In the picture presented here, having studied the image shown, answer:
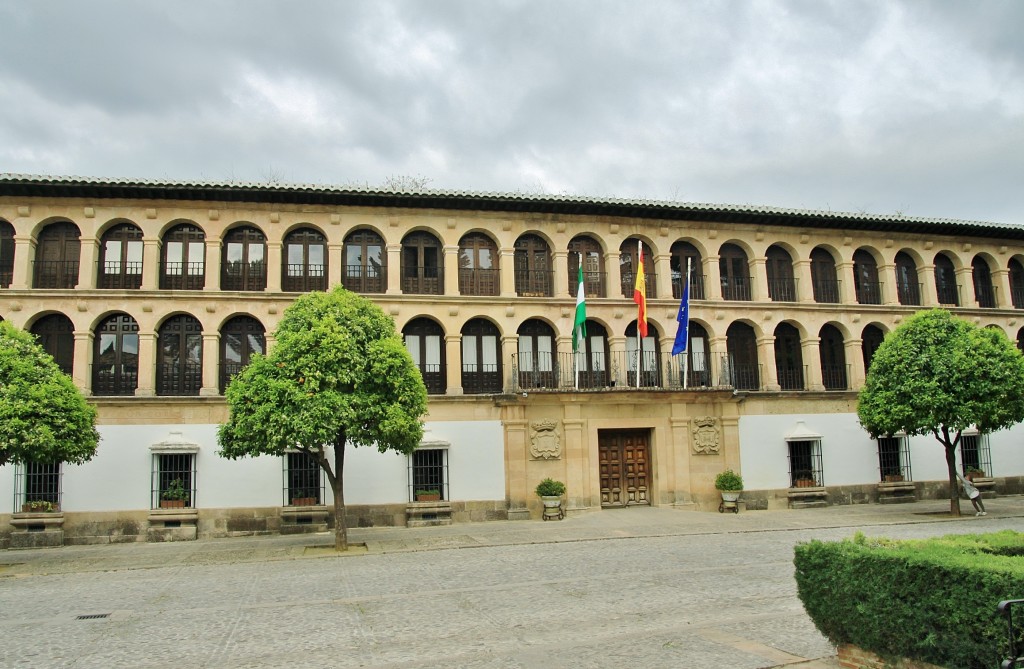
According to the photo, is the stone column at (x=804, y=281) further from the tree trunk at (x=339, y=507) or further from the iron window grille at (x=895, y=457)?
the tree trunk at (x=339, y=507)

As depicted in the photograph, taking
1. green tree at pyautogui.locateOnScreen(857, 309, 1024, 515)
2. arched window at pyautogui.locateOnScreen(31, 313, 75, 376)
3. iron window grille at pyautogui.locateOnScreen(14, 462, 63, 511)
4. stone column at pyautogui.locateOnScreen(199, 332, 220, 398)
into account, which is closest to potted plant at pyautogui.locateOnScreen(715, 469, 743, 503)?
green tree at pyautogui.locateOnScreen(857, 309, 1024, 515)

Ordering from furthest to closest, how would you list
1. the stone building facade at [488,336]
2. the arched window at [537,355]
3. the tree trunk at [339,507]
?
the arched window at [537,355]
the stone building facade at [488,336]
the tree trunk at [339,507]

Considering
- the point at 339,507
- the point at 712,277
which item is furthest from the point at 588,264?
the point at 339,507

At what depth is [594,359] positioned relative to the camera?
2955 cm

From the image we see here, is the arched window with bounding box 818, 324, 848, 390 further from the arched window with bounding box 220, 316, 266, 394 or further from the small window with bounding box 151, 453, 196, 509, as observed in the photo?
the small window with bounding box 151, 453, 196, 509

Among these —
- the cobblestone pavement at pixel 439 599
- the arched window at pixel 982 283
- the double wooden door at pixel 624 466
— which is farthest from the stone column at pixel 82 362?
the arched window at pixel 982 283

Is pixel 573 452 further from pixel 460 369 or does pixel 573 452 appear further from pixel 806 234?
pixel 806 234

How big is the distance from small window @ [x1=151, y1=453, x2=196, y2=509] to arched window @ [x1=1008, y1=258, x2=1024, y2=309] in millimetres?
33493

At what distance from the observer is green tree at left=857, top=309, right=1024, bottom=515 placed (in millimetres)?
24156

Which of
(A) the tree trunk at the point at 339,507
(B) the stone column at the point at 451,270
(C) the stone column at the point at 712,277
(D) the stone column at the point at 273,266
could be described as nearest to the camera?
(A) the tree trunk at the point at 339,507

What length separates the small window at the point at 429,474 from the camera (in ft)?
87.8

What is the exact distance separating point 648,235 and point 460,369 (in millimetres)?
8980

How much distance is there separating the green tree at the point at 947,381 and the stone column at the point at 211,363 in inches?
850

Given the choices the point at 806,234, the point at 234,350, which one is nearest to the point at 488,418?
the point at 234,350
